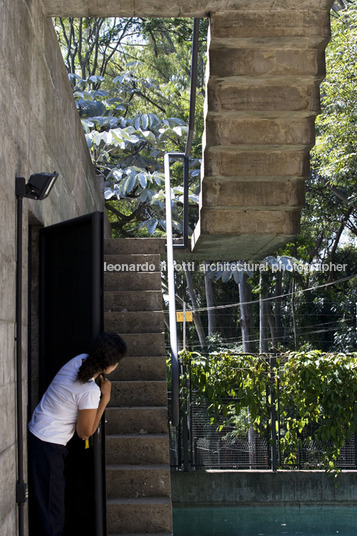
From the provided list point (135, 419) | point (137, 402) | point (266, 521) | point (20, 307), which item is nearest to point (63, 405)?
point (20, 307)

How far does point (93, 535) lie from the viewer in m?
3.55

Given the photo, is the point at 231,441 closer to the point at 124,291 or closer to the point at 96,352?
the point at 124,291

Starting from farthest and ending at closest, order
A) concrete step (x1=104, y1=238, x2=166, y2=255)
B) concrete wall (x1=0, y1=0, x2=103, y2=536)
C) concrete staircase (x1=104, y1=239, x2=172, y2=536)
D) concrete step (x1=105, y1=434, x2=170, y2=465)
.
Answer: concrete step (x1=104, y1=238, x2=166, y2=255)
concrete step (x1=105, y1=434, x2=170, y2=465)
concrete staircase (x1=104, y1=239, x2=172, y2=536)
concrete wall (x1=0, y1=0, x2=103, y2=536)

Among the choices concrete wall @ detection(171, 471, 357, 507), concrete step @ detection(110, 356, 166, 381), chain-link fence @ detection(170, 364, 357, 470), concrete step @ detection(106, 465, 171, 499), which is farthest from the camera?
chain-link fence @ detection(170, 364, 357, 470)

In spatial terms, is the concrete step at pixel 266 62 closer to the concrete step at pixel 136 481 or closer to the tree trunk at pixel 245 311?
the concrete step at pixel 136 481

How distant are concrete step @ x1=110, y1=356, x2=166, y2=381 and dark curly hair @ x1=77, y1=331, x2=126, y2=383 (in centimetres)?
206

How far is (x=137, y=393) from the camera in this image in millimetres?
5184

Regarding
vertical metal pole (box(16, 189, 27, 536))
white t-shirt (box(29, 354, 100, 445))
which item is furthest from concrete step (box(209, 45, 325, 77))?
white t-shirt (box(29, 354, 100, 445))

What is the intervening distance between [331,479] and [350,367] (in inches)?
44.1

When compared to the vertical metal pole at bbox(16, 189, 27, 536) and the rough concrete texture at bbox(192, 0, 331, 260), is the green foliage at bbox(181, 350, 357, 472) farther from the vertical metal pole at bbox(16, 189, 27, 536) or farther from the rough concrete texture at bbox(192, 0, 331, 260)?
the vertical metal pole at bbox(16, 189, 27, 536)

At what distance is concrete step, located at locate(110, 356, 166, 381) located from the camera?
5320 mm

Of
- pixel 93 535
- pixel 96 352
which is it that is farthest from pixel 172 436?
pixel 96 352

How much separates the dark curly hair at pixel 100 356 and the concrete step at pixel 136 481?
1.55 m

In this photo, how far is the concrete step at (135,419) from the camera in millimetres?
4949
